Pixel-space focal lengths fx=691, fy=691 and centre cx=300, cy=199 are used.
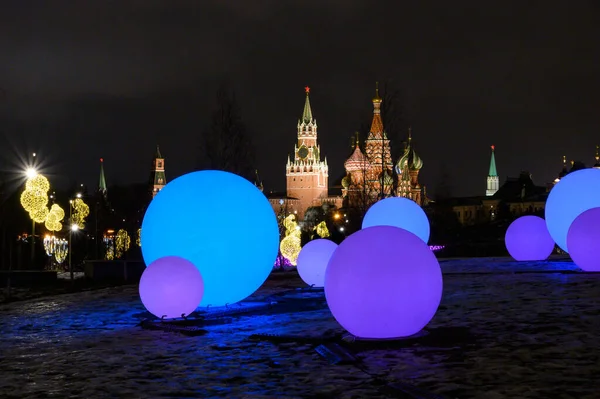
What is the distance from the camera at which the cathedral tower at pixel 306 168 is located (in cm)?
19250

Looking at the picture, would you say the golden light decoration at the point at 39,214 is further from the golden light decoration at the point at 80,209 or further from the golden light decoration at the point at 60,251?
the golden light decoration at the point at 60,251

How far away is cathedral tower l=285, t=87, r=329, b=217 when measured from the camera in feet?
632

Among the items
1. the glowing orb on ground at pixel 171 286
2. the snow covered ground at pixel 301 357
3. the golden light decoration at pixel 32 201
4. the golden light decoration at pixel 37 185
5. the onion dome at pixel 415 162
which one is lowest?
the snow covered ground at pixel 301 357

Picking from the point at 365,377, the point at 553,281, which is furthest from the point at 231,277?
the point at 553,281

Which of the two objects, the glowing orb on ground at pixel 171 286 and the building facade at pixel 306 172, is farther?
the building facade at pixel 306 172

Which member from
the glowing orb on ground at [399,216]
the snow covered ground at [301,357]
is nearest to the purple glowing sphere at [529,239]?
the glowing orb on ground at [399,216]

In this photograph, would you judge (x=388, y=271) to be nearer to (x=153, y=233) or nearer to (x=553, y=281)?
(x=153, y=233)

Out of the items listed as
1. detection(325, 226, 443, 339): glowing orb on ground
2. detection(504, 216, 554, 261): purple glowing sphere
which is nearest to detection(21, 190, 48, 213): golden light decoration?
detection(325, 226, 443, 339): glowing orb on ground

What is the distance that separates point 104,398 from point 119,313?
851cm

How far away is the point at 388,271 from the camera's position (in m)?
9.90

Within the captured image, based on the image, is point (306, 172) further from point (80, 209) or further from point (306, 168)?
point (80, 209)

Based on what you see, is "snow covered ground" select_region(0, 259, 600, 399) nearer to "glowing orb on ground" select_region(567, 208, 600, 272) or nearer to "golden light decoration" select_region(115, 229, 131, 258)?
"glowing orb on ground" select_region(567, 208, 600, 272)

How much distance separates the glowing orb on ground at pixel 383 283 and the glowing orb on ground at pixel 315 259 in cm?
853

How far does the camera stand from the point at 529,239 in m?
28.7
